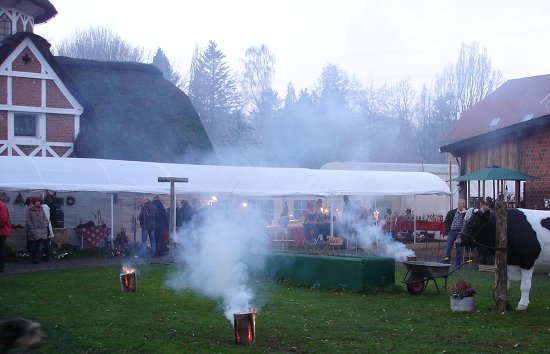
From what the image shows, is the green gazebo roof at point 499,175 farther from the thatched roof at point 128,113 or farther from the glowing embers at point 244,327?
the thatched roof at point 128,113

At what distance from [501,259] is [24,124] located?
73.4ft

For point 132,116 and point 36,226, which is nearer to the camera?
point 36,226

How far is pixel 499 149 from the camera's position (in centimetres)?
2214

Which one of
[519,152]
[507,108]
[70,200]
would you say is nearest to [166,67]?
[507,108]

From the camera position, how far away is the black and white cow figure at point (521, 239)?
41.2ft

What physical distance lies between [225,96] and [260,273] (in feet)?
128

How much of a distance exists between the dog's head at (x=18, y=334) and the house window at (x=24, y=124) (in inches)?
964

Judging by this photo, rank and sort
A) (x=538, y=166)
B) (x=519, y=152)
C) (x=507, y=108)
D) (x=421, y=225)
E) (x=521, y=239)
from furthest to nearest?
(x=507, y=108) → (x=421, y=225) → (x=519, y=152) → (x=538, y=166) → (x=521, y=239)

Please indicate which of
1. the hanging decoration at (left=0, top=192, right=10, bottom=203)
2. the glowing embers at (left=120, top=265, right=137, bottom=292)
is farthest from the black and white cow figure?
the hanging decoration at (left=0, top=192, right=10, bottom=203)

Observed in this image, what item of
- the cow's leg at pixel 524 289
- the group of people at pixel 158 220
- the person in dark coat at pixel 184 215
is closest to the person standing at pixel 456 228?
the cow's leg at pixel 524 289

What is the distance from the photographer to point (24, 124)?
28.9m

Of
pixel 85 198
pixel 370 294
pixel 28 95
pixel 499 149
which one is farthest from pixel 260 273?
pixel 28 95

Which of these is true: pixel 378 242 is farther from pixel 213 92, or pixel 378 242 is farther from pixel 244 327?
pixel 213 92

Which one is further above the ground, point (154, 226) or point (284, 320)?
point (154, 226)
